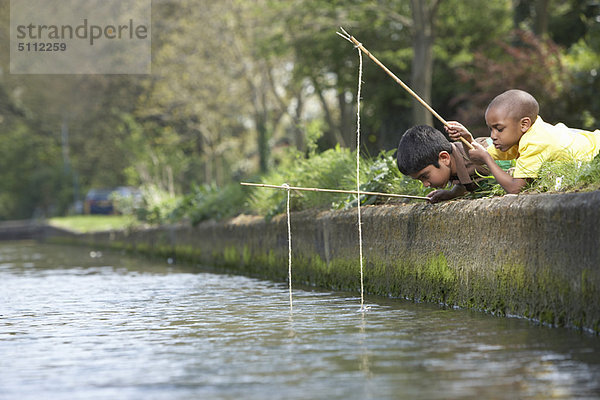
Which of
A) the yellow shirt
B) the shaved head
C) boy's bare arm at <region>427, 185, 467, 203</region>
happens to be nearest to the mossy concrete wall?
boy's bare arm at <region>427, 185, 467, 203</region>

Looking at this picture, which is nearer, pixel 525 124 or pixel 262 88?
pixel 525 124

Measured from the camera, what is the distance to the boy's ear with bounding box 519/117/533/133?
6.76 m

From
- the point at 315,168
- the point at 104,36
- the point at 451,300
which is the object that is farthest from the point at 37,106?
the point at 451,300

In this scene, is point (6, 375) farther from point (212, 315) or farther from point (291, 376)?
point (212, 315)

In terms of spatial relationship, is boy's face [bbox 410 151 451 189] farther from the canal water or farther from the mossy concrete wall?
the canal water

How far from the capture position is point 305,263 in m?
10.5

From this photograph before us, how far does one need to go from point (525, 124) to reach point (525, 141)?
118mm

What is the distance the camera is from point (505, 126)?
682 cm

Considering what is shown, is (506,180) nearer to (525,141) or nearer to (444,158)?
(525,141)

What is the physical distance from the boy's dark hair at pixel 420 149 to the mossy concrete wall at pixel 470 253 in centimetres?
37

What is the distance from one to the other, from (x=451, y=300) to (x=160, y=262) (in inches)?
403

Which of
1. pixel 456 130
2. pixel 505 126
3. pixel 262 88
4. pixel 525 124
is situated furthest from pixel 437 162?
pixel 262 88

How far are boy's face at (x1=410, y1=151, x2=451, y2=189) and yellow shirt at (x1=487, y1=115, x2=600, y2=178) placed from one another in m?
0.67

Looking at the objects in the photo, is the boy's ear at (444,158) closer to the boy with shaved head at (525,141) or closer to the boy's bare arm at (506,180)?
the boy with shaved head at (525,141)
